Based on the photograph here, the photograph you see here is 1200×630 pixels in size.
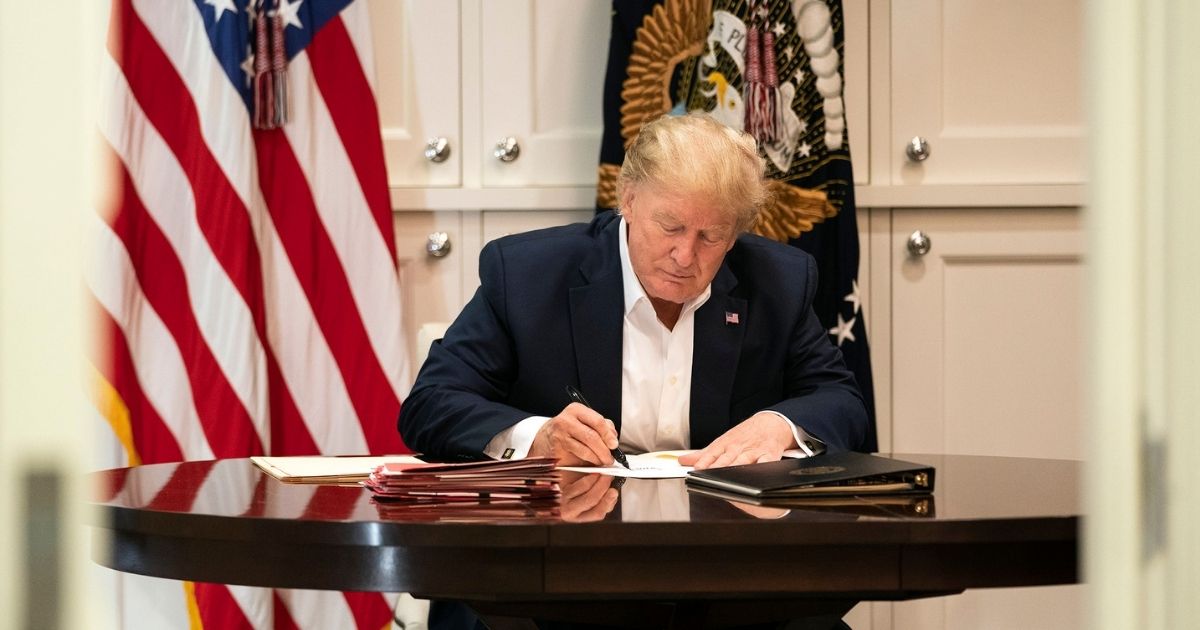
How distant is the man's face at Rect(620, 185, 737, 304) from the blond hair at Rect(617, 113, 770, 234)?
2cm

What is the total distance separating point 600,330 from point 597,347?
0.11 ft

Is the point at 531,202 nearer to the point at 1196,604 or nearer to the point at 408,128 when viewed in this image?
the point at 408,128

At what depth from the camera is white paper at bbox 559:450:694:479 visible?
6.40 ft

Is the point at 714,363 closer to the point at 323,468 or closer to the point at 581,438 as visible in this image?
the point at 581,438

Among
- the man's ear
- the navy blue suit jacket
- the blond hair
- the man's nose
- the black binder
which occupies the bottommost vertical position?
the black binder

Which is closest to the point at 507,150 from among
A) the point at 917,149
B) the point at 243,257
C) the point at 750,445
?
the point at 243,257

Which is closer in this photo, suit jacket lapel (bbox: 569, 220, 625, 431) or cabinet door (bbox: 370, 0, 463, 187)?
suit jacket lapel (bbox: 569, 220, 625, 431)

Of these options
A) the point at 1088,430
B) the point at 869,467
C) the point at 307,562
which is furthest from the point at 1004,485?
the point at 1088,430

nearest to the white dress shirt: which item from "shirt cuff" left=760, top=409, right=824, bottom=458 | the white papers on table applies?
"shirt cuff" left=760, top=409, right=824, bottom=458

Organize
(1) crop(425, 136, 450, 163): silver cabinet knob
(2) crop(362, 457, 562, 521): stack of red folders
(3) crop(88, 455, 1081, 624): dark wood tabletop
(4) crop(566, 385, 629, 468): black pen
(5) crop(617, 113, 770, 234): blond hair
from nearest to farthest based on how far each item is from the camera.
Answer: (3) crop(88, 455, 1081, 624): dark wood tabletop → (2) crop(362, 457, 562, 521): stack of red folders → (4) crop(566, 385, 629, 468): black pen → (5) crop(617, 113, 770, 234): blond hair → (1) crop(425, 136, 450, 163): silver cabinet knob

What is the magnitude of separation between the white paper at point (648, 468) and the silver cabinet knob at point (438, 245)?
1550 millimetres

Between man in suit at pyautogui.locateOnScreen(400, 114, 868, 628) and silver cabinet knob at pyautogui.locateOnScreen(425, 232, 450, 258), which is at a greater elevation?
silver cabinet knob at pyautogui.locateOnScreen(425, 232, 450, 258)

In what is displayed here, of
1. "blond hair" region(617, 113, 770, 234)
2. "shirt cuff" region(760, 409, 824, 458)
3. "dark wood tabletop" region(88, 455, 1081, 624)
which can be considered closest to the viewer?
"dark wood tabletop" region(88, 455, 1081, 624)

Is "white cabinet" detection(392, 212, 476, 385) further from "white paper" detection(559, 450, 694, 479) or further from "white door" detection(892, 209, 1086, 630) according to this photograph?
"white paper" detection(559, 450, 694, 479)
